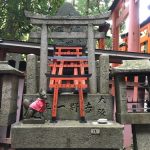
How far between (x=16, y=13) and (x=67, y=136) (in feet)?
33.6

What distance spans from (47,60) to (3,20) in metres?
8.36

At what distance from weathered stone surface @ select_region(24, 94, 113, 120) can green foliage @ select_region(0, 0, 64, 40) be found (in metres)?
8.58

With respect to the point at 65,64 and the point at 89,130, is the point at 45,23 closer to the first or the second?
the point at 65,64

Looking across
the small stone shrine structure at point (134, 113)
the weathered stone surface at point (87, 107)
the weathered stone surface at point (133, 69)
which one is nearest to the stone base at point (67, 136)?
the small stone shrine structure at point (134, 113)

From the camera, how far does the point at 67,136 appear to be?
6223 mm

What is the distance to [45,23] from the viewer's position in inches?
321

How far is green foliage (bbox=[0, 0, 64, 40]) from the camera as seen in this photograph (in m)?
14.8

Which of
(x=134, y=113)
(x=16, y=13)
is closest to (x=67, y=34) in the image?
(x=134, y=113)

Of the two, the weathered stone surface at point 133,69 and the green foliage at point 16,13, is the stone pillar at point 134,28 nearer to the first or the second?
the green foliage at point 16,13

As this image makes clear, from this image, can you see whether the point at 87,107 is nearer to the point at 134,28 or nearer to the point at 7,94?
the point at 7,94

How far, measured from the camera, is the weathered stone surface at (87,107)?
749cm

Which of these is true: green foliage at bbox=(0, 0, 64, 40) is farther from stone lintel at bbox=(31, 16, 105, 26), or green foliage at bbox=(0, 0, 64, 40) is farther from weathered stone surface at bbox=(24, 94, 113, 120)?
weathered stone surface at bbox=(24, 94, 113, 120)

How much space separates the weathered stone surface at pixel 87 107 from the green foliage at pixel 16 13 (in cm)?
858

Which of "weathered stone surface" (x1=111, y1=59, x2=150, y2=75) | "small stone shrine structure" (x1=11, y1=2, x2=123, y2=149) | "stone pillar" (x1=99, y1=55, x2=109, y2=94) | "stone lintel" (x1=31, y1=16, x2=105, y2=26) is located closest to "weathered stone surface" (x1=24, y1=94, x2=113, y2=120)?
"small stone shrine structure" (x1=11, y1=2, x2=123, y2=149)
